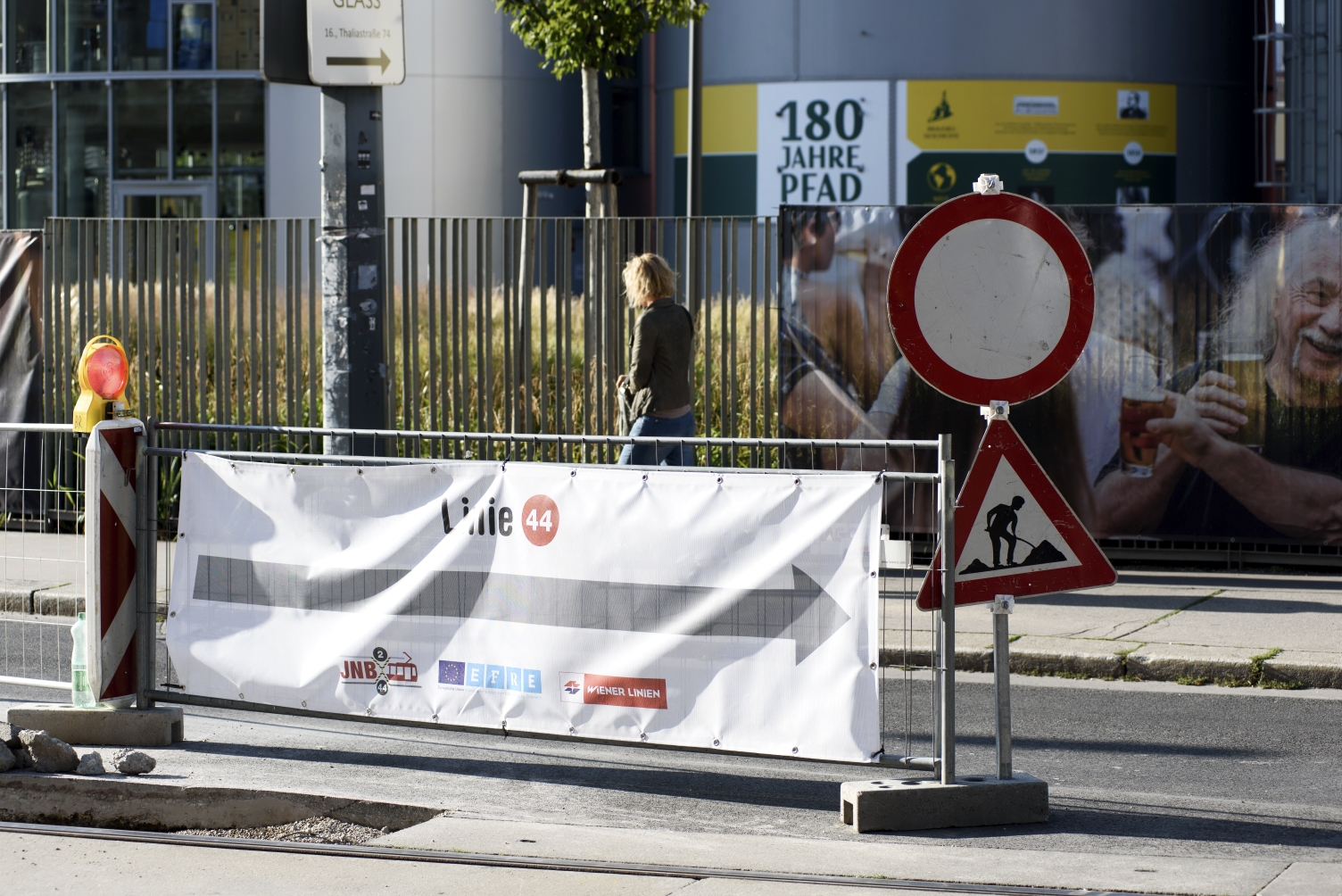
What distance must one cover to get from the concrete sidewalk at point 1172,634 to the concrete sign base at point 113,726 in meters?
2.90

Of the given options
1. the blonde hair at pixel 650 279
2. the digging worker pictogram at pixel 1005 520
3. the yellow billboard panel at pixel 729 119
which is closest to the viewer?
the digging worker pictogram at pixel 1005 520

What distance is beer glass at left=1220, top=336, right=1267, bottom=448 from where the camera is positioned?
1080cm

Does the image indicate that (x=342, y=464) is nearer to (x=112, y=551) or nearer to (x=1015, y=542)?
(x=112, y=551)

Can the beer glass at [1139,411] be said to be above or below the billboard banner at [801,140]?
below

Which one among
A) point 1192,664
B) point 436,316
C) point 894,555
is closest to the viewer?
point 894,555

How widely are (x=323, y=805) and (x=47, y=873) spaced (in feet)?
3.38

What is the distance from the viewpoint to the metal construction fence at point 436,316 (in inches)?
463

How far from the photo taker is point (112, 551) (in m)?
6.49

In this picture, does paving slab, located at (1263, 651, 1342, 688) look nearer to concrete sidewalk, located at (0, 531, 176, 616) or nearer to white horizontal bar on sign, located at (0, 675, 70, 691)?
concrete sidewalk, located at (0, 531, 176, 616)

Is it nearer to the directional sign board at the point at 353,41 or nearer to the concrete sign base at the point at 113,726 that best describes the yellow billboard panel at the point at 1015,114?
the directional sign board at the point at 353,41

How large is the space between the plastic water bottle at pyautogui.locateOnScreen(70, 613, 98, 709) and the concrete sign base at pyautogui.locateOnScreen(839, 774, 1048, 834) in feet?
10.1

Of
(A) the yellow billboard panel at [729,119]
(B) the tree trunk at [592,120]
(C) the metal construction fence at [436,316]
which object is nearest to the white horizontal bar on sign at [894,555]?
(C) the metal construction fence at [436,316]

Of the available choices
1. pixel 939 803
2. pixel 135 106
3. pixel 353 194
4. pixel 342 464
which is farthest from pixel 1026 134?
pixel 939 803

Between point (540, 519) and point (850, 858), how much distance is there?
166 centimetres
